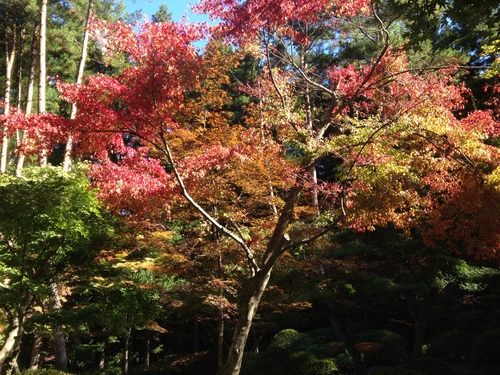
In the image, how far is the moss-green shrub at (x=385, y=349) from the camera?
930cm

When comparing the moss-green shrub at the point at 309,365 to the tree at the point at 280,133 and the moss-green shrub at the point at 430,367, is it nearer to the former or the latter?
the moss-green shrub at the point at 430,367

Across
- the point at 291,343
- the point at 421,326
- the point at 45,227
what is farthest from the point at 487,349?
the point at 45,227

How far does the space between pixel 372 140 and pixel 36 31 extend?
42.5 ft

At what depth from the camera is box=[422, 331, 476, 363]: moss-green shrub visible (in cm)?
825

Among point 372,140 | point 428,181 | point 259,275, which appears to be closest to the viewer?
point 372,140

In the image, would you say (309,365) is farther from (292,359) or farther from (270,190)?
(270,190)

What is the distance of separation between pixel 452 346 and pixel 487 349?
1.11 m

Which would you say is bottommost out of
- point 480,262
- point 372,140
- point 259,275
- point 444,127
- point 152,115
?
point 259,275

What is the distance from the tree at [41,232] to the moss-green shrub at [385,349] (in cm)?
633

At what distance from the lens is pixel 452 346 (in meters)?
8.38

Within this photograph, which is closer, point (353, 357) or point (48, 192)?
point (48, 192)

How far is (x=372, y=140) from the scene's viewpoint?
5012 mm

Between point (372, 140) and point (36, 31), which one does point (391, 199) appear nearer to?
point (372, 140)

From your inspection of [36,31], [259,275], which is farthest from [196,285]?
[36,31]
